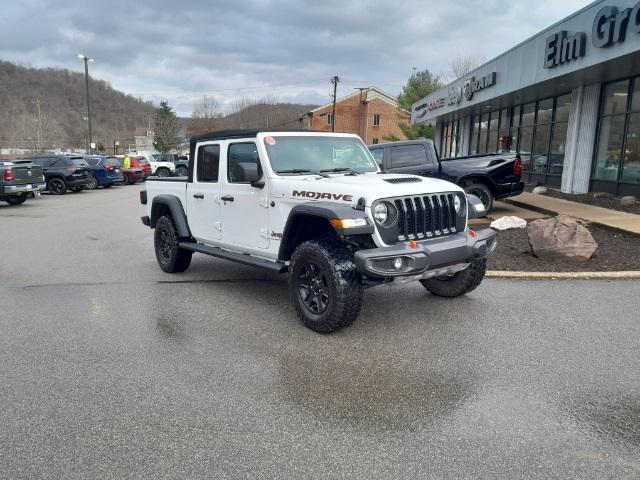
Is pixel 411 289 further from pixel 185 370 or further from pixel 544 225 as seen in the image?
pixel 185 370

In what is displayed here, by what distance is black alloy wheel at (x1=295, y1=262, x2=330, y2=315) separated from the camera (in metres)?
4.79

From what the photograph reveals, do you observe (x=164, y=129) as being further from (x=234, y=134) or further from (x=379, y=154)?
(x=234, y=134)

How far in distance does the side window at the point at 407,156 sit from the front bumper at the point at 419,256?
6.22 metres

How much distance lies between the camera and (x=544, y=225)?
303 inches

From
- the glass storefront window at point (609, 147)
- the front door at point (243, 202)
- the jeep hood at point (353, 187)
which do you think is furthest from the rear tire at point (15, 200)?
the glass storefront window at point (609, 147)

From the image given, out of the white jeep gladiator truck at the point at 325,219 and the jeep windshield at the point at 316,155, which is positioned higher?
the jeep windshield at the point at 316,155

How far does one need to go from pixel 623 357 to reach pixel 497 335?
1.02 meters

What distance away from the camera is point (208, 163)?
6.46 meters

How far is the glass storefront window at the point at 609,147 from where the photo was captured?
46.5 feet

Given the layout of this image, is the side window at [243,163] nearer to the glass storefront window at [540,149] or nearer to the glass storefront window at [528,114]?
the glass storefront window at [540,149]

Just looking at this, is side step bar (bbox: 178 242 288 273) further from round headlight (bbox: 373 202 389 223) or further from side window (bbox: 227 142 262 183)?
round headlight (bbox: 373 202 389 223)

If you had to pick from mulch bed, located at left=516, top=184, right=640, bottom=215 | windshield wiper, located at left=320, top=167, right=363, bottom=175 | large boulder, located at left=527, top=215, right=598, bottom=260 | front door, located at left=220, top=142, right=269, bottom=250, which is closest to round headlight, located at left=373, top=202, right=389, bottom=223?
windshield wiper, located at left=320, top=167, right=363, bottom=175

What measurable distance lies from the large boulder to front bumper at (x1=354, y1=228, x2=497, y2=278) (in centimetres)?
294

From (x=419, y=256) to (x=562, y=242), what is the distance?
396cm
